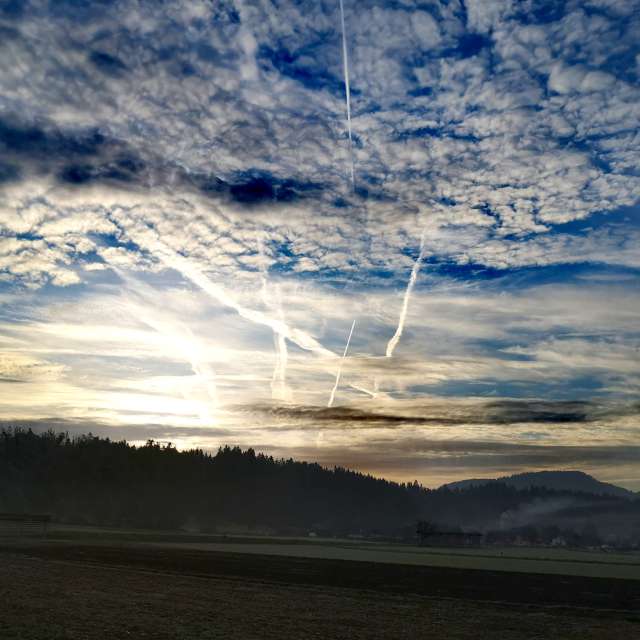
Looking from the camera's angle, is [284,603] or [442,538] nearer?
[284,603]

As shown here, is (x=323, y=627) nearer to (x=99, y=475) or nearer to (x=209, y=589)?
(x=209, y=589)

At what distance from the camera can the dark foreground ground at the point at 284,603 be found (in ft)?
60.6

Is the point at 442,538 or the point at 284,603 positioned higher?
the point at 284,603

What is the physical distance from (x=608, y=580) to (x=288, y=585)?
22.7m

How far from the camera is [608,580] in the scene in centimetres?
4281

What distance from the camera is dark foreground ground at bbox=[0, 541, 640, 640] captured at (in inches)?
727

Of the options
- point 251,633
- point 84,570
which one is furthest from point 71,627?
point 84,570

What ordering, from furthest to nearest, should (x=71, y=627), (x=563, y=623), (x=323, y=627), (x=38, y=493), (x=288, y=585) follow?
1. (x=38, y=493)
2. (x=288, y=585)
3. (x=563, y=623)
4. (x=323, y=627)
5. (x=71, y=627)

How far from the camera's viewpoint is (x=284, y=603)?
24.5 metres

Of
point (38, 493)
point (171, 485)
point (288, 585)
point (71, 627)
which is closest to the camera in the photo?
point (71, 627)

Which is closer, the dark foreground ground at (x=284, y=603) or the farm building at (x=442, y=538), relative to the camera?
the dark foreground ground at (x=284, y=603)

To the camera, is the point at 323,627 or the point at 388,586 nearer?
the point at 323,627

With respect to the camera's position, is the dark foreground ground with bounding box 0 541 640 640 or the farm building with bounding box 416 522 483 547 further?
the farm building with bounding box 416 522 483 547

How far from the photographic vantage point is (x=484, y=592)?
31.9 meters
